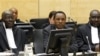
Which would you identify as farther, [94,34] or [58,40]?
[94,34]

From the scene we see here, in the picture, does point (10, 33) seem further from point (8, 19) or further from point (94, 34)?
point (94, 34)

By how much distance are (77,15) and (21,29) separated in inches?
177

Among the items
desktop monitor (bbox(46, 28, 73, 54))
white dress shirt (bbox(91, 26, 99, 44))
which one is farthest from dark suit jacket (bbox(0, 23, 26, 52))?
white dress shirt (bbox(91, 26, 99, 44))

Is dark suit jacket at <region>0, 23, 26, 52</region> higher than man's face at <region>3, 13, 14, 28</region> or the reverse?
the reverse

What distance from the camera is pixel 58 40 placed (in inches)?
163

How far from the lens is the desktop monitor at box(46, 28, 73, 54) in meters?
4.10

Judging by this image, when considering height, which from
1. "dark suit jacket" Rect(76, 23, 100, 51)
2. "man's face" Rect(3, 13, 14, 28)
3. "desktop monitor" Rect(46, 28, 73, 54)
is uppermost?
"man's face" Rect(3, 13, 14, 28)

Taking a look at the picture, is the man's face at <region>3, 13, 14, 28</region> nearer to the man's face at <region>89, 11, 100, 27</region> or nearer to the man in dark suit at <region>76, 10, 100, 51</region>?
the man in dark suit at <region>76, 10, 100, 51</region>

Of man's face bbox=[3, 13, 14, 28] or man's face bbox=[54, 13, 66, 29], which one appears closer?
man's face bbox=[54, 13, 66, 29]

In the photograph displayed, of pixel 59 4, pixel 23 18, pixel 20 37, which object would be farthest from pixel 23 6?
pixel 20 37

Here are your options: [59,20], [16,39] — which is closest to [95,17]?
[59,20]

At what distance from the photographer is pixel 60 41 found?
13.6 feet

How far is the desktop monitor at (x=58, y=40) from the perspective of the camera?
410cm

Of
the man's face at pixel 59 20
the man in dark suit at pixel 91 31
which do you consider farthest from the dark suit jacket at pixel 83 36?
the man's face at pixel 59 20
